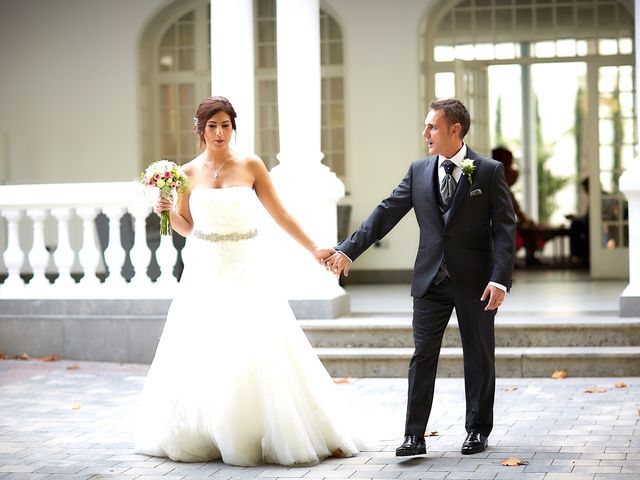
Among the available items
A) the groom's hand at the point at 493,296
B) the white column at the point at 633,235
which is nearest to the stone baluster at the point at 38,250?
the white column at the point at 633,235

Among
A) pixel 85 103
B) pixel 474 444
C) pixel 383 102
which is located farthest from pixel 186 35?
pixel 474 444

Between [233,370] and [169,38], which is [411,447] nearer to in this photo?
[233,370]

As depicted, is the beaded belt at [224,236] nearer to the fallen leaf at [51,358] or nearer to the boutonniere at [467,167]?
the boutonniere at [467,167]

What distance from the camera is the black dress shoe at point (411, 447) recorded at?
5.90m

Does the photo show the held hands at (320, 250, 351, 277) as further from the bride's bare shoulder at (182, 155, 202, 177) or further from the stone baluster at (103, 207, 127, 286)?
the stone baluster at (103, 207, 127, 286)

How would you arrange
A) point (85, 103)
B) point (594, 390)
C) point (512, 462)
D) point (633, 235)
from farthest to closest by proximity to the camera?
point (85, 103), point (633, 235), point (594, 390), point (512, 462)

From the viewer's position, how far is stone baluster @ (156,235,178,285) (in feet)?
32.2

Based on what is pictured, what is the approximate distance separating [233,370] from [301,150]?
4063 mm

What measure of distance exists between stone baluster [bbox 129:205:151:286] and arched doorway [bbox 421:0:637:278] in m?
5.38

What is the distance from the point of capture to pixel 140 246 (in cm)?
988

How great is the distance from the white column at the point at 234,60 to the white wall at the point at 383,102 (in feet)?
14.1

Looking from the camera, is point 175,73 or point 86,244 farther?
point 175,73

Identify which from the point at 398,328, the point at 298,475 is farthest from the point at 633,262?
the point at 298,475

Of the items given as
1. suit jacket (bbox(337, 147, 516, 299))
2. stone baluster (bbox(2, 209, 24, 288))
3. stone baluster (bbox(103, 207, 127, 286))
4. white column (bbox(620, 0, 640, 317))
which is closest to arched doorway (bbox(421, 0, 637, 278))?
white column (bbox(620, 0, 640, 317))
